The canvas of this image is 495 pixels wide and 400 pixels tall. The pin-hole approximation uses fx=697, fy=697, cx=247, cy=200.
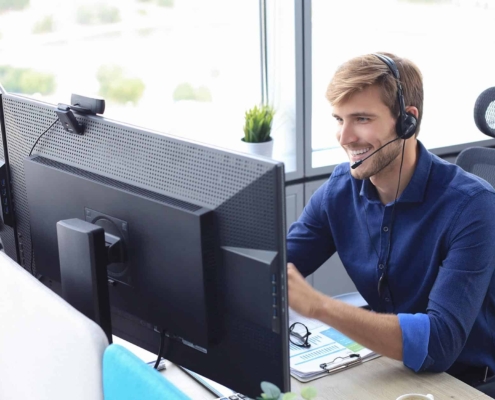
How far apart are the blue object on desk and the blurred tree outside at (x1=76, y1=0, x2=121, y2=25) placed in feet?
6.12

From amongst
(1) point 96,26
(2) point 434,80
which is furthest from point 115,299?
(2) point 434,80

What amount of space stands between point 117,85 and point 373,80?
50.3 inches

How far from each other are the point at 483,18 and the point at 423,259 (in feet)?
7.35

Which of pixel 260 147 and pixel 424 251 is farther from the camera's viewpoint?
pixel 260 147

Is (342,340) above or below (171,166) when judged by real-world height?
below

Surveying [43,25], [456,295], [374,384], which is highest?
[43,25]

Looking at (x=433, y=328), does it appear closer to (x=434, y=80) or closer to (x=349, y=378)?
(x=349, y=378)

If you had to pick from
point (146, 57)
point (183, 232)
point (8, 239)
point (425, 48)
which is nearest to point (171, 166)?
point (183, 232)

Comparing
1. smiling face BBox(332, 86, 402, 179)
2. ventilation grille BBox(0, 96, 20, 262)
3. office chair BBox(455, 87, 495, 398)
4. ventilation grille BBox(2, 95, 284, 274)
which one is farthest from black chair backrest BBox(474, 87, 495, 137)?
ventilation grille BBox(0, 96, 20, 262)

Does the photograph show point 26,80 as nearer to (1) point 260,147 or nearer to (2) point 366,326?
(1) point 260,147

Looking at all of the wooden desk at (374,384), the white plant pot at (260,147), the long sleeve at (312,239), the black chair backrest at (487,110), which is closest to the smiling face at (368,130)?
the long sleeve at (312,239)

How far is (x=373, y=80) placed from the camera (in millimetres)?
1637

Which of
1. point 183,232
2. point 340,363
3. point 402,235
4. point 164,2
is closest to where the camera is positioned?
point 183,232

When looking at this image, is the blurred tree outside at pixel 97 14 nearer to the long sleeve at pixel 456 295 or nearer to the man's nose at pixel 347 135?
the man's nose at pixel 347 135
